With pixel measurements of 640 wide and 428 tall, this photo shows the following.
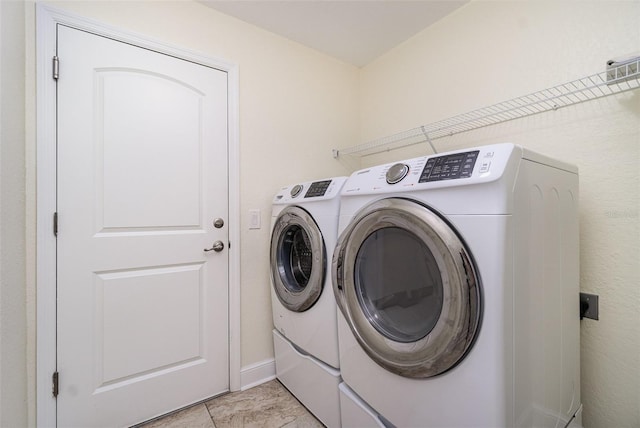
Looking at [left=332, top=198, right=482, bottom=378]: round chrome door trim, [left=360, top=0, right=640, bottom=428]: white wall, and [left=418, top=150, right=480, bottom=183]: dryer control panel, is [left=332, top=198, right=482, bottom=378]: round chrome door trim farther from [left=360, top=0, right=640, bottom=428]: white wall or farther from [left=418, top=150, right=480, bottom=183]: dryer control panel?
[left=360, top=0, right=640, bottom=428]: white wall

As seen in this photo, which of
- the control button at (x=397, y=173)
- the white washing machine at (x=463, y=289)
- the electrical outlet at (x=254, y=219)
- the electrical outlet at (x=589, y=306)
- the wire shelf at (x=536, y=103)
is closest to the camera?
the white washing machine at (x=463, y=289)

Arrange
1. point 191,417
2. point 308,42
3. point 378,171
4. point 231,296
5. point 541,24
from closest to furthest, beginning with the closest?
point 378,171, point 541,24, point 191,417, point 231,296, point 308,42

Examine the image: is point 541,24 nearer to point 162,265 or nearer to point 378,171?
point 378,171

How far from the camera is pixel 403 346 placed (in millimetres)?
917

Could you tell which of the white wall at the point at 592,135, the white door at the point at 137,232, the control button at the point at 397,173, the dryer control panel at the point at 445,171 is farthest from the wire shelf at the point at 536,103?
the white door at the point at 137,232

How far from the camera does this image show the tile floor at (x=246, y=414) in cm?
143

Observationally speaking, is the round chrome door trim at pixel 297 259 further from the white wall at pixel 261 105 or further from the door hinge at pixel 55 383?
the door hinge at pixel 55 383

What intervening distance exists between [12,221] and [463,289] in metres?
1.70

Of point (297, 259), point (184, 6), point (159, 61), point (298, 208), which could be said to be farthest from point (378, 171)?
point (184, 6)

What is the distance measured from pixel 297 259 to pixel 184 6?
165 cm

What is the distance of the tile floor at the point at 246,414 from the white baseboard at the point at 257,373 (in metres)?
0.06

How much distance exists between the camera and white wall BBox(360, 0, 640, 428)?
3.66ft

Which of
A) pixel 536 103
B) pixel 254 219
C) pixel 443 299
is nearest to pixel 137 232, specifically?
pixel 254 219

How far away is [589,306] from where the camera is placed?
3.95 ft
